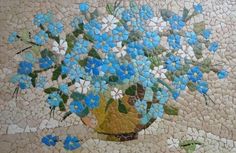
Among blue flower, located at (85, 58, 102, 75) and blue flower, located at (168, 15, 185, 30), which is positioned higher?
blue flower, located at (168, 15, 185, 30)

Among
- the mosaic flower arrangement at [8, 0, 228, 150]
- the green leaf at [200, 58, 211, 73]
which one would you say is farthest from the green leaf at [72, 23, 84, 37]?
the green leaf at [200, 58, 211, 73]

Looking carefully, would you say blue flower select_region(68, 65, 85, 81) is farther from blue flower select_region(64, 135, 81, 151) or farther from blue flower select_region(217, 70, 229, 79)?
blue flower select_region(217, 70, 229, 79)

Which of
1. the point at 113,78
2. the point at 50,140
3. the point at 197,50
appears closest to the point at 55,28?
the point at 113,78

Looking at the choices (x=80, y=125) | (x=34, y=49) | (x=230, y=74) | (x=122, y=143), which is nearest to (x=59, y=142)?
(x=80, y=125)

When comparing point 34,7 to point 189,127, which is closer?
point 189,127

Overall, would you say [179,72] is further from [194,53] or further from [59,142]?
[59,142]

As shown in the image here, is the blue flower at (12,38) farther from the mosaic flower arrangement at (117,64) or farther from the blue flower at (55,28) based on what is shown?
the blue flower at (55,28)
